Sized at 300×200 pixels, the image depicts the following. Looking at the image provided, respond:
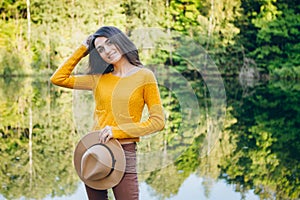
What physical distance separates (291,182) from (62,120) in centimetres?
590

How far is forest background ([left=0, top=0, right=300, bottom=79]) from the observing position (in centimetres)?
2859

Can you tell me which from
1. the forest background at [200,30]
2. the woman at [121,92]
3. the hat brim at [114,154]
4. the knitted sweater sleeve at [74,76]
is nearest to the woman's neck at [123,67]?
the woman at [121,92]

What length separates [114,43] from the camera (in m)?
2.49

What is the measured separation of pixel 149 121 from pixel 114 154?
0.61ft

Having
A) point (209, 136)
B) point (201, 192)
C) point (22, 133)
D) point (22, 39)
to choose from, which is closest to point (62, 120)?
point (22, 133)

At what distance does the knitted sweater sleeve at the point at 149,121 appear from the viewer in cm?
244

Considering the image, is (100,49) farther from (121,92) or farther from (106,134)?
(106,134)

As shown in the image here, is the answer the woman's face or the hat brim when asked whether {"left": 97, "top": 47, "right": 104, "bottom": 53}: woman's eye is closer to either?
the woman's face

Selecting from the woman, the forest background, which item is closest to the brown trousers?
the woman

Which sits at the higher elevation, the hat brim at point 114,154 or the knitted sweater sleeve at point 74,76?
the knitted sweater sleeve at point 74,76

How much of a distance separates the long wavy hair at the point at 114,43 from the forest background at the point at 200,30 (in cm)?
2531

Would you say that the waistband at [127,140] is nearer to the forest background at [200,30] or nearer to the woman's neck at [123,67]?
the woman's neck at [123,67]

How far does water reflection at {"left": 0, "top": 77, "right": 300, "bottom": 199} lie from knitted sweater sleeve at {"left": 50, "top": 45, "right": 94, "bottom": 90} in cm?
17

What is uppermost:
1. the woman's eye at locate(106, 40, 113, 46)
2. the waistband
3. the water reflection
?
the woman's eye at locate(106, 40, 113, 46)
